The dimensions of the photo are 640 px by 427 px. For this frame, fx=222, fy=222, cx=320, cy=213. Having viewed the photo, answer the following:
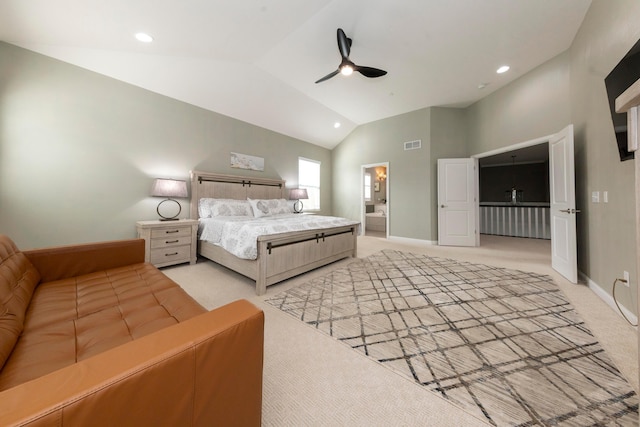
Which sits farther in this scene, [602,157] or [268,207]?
[268,207]

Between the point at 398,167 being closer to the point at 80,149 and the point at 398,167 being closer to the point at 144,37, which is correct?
the point at 144,37

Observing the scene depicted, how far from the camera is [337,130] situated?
254 inches

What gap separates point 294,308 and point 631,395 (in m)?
2.20

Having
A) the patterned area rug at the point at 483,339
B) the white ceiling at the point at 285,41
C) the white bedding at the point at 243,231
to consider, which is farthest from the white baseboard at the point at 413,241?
the white ceiling at the point at 285,41

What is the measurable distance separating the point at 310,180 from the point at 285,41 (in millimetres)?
3815

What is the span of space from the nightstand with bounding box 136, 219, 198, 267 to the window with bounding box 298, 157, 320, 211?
3335mm

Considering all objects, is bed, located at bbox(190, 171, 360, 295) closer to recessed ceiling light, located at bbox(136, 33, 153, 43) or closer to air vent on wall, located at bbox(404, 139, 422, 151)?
recessed ceiling light, located at bbox(136, 33, 153, 43)

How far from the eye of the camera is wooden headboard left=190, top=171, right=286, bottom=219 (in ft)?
13.5

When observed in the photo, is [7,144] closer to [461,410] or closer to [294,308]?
[294,308]

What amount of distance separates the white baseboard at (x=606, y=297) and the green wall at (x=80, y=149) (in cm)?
575

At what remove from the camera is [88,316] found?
1.22m

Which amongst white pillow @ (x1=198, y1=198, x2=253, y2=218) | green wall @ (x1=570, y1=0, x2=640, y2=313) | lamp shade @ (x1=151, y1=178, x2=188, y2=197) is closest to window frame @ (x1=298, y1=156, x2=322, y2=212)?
white pillow @ (x1=198, y1=198, x2=253, y2=218)

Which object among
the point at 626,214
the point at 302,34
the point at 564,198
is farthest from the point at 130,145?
the point at 564,198

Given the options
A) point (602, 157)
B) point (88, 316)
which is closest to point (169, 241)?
point (88, 316)
